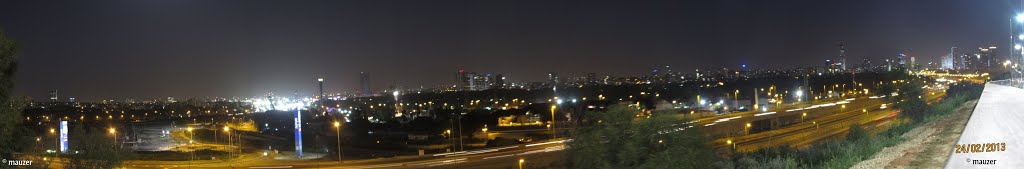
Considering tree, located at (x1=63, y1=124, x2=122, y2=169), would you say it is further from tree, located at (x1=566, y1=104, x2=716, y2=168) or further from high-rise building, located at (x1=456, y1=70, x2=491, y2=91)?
high-rise building, located at (x1=456, y1=70, x2=491, y2=91)

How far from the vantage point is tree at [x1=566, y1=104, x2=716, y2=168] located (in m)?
8.35

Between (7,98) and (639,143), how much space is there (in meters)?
8.62

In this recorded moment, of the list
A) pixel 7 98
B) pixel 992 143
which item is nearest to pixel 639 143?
pixel 992 143

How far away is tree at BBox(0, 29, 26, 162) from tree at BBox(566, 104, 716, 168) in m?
7.64

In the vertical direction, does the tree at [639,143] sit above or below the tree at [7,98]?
below

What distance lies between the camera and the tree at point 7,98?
9391 mm

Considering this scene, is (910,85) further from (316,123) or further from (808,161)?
(316,123)

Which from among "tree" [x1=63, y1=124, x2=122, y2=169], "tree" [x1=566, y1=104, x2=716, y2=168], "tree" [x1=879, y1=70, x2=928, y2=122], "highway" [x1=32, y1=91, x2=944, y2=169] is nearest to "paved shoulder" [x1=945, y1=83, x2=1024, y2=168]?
"tree" [x1=566, y1=104, x2=716, y2=168]

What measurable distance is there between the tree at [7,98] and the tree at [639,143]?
764 centimetres

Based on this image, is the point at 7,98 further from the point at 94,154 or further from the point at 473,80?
the point at 473,80

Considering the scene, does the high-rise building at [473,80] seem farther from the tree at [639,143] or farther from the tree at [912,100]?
the tree at [639,143]

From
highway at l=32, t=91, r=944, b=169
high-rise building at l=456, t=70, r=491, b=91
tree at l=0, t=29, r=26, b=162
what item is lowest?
highway at l=32, t=91, r=944, b=169

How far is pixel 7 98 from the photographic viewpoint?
386 inches

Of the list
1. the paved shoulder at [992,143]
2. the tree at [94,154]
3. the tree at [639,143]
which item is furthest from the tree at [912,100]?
the tree at [94,154]
